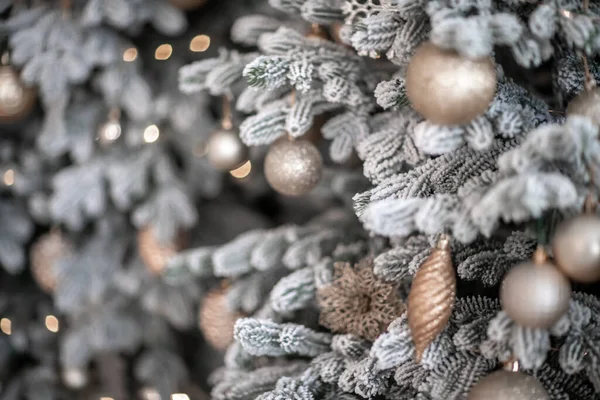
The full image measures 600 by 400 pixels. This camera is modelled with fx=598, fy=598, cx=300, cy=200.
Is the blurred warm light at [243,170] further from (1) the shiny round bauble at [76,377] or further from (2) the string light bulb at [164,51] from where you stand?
(1) the shiny round bauble at [76,377]

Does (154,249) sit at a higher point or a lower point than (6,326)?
higher

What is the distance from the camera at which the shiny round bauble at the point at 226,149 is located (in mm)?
946

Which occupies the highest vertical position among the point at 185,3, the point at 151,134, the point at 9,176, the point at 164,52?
the point at 185,3

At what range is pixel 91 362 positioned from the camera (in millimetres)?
1371

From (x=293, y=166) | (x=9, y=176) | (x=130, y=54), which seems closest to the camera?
(x=293, y=166)

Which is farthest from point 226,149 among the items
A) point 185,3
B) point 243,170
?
point 185,3

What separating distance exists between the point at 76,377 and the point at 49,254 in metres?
0.29

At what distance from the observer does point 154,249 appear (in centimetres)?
113

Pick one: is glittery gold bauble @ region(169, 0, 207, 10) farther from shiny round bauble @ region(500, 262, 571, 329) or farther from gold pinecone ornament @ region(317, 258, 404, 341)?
shiny round bauble @ region(500, 262, 571, 329)

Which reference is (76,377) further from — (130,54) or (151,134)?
(130,54)

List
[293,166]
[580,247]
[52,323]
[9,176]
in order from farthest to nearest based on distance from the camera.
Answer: [52,323] → [9,176] → [293,166] → [580,247]

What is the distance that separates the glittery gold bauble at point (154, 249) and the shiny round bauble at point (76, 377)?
0.33 meters

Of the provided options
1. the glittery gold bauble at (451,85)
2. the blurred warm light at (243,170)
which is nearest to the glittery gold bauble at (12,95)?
the blurred warm light at (243,170)

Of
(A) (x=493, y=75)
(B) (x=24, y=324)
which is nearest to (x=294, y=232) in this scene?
(A) (x=493, y=75)
